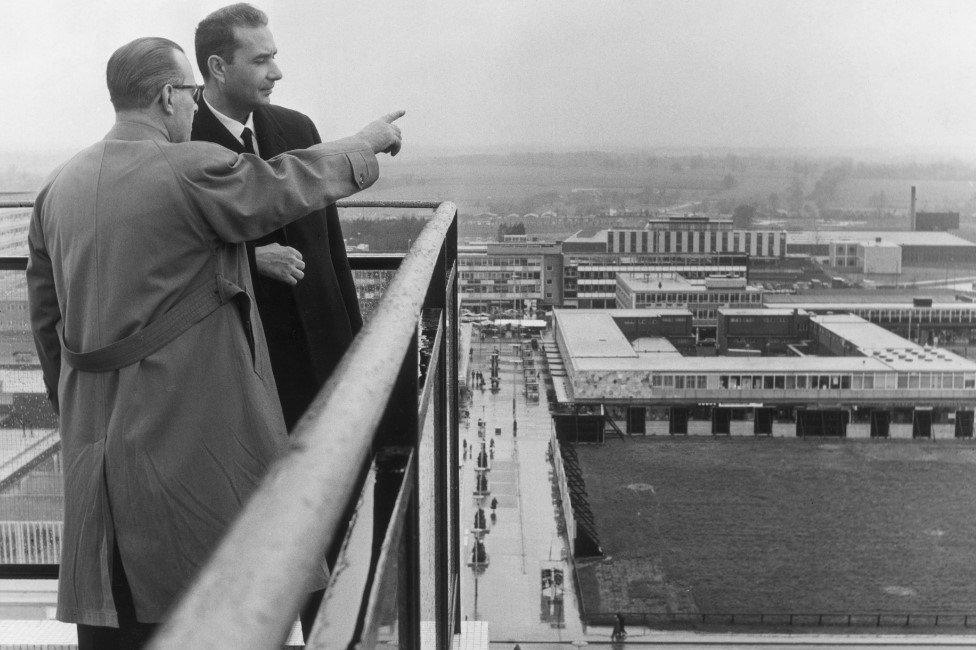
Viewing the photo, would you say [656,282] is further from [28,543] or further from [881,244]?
[28,543]

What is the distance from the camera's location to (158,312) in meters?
0.65

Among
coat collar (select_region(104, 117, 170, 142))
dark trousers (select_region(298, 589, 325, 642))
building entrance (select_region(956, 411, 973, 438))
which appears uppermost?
coat collar (select_region(104, 117, 170, 142))

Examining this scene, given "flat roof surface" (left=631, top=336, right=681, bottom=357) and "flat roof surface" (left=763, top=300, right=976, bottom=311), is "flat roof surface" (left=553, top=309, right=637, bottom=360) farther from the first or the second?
"flat roof surface" (left=763, top=300, right=976, bottom=311)

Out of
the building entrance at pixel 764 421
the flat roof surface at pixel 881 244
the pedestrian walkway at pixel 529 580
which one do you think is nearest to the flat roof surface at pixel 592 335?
the building entrance at pixel 764 421

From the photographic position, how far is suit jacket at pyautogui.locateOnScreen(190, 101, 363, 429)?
2.89ft

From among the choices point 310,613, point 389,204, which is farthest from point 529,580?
point 310,613

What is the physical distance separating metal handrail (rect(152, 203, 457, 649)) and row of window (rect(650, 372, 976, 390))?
16.6 meters

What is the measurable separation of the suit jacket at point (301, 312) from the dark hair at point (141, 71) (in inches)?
7.2

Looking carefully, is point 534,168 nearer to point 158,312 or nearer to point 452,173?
point 452,173

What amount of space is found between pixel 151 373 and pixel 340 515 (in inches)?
14.7

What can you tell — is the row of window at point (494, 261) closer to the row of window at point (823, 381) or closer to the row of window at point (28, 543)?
the row of window at point (823, 381)

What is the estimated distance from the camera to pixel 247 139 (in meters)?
0.93

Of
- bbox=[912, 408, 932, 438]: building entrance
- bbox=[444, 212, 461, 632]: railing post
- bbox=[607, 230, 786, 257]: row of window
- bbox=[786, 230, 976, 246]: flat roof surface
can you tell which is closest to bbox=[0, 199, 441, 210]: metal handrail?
bbox=[444, 212, 461, 632]: railing post

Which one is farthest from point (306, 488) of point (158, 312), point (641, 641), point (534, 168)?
point (534, 168)
